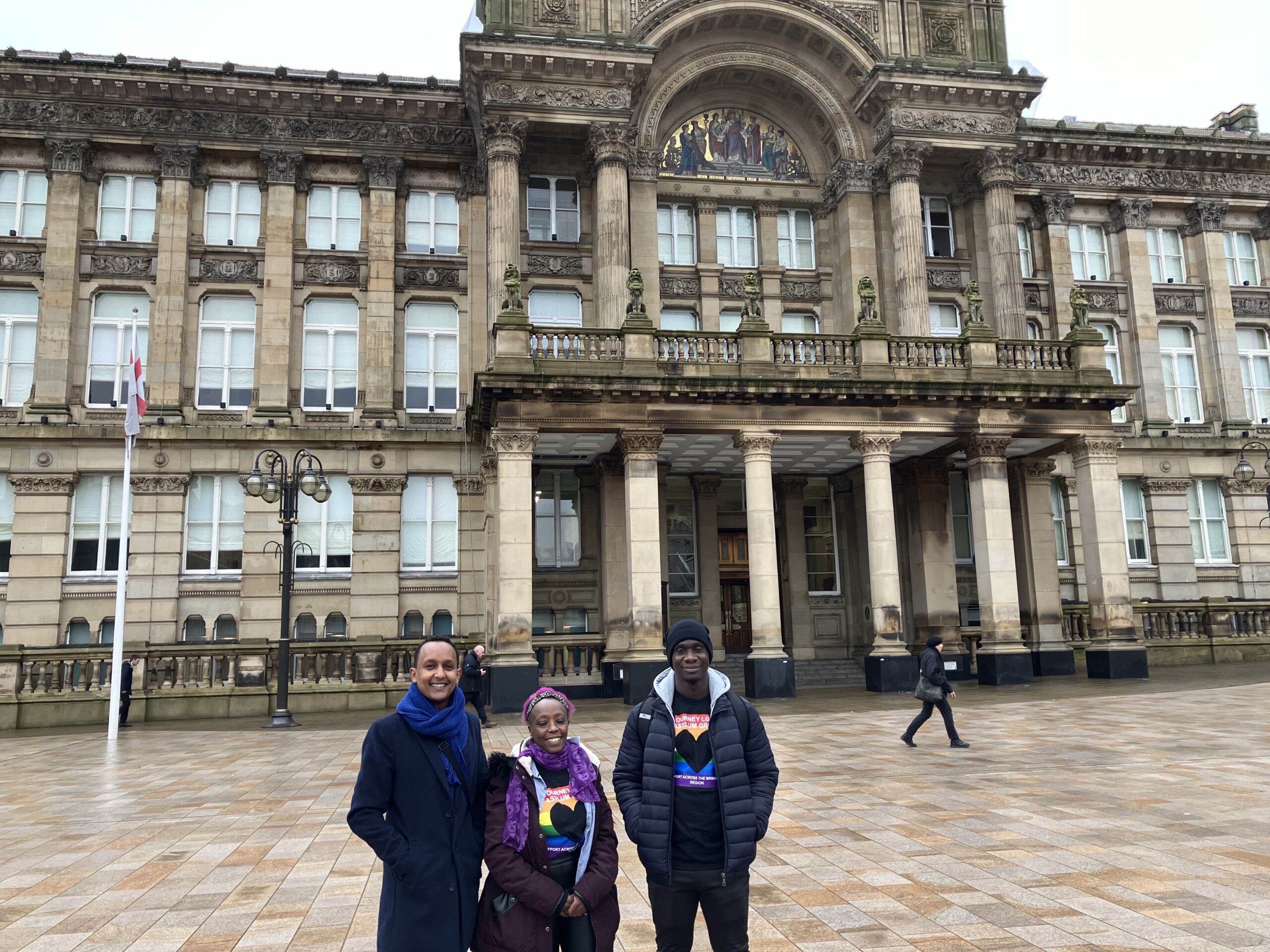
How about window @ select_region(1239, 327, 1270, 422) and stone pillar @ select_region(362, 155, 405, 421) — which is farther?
window @ select_region(1239, 327, 1270, 422)

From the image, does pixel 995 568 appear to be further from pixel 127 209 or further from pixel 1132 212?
pixel 127 209

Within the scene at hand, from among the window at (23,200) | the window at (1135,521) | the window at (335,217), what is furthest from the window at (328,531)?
the window at (1135,521)

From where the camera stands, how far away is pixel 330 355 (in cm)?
2816

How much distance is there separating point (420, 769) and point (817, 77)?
29483 millimetres

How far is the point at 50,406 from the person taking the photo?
26188 millimetres

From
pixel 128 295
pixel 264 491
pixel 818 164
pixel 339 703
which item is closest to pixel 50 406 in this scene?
pixel 128 295

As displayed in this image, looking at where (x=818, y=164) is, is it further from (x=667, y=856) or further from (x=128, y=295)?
(x=667, y=856)

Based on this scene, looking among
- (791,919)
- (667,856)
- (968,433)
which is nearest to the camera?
(667,856)

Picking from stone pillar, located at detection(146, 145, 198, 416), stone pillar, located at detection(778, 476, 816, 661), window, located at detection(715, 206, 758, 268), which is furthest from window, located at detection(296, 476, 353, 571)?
window, located at detection(715, 206, 758, 268)

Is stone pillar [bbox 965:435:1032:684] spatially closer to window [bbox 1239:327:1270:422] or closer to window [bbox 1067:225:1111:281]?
window [bbox 1067:225:1111:281]

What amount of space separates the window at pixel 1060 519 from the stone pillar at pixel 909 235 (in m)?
8.11

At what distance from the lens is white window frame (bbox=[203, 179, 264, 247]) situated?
28172mm

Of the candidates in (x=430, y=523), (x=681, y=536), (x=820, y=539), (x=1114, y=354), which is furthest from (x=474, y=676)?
(x=1114, y=354)

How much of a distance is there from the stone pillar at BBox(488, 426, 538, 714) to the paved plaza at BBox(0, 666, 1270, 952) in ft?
17.0
